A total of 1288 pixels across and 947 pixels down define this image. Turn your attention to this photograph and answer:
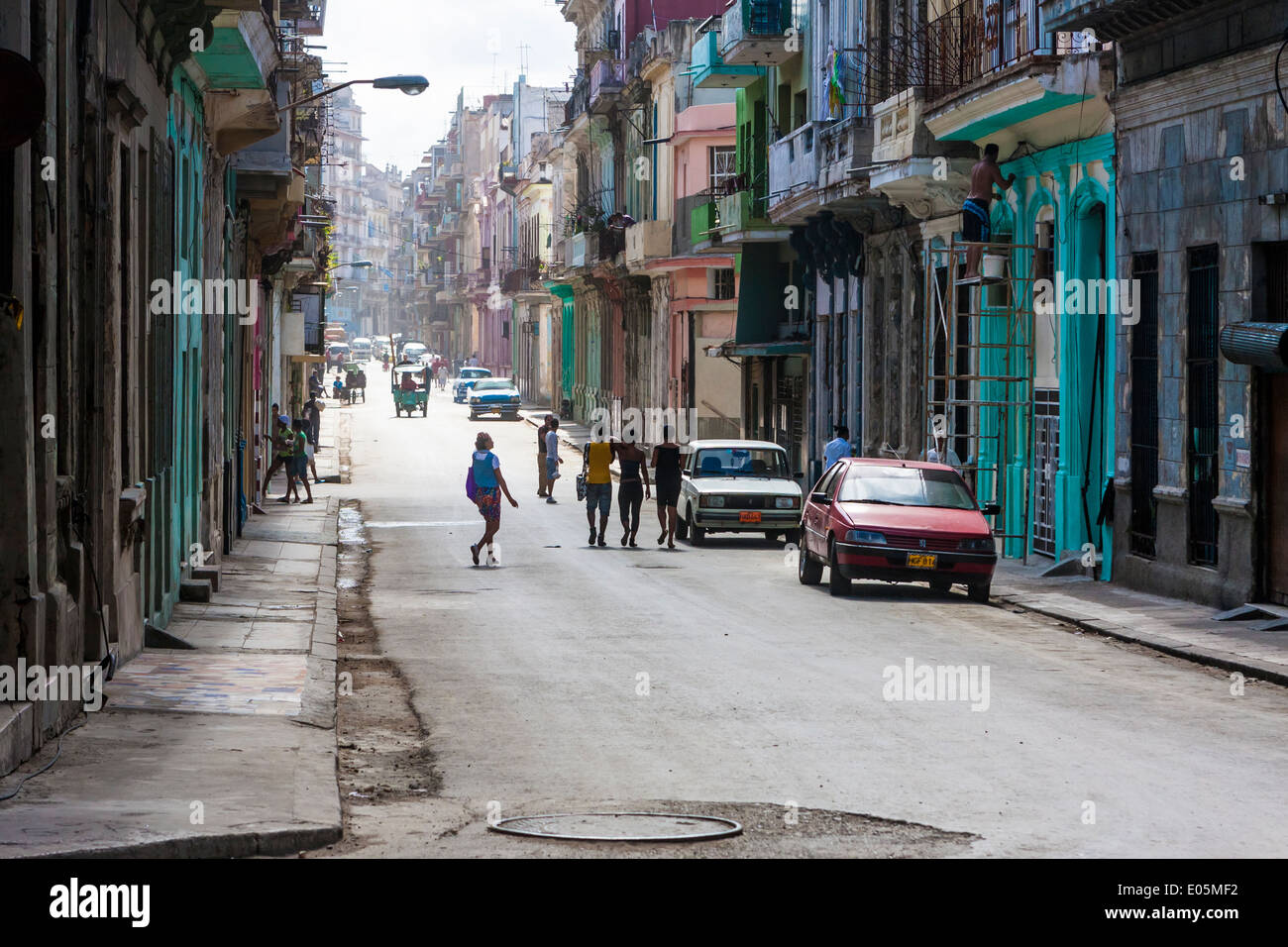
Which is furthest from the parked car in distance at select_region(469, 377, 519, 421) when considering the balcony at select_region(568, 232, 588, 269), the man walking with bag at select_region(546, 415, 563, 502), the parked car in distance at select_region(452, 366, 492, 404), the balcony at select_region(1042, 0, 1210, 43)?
the balcony at select_region(1042, 0, 1210, 43)

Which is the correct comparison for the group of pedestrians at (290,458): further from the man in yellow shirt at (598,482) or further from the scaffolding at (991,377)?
the scaffolding at (991,377)

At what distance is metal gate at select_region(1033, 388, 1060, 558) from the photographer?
82.8 ft

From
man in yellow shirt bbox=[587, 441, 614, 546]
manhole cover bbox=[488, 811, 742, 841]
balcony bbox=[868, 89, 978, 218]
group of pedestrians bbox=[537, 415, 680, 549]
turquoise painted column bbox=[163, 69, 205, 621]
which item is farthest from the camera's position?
man in yellow shirt bbox=[587, 441, 614, 546]

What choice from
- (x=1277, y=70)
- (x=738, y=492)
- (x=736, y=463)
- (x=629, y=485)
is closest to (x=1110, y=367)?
(x=1277, y=70)

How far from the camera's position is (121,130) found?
1396cm

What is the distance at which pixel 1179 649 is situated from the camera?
53.3 feet

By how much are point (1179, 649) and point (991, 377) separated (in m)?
9.25

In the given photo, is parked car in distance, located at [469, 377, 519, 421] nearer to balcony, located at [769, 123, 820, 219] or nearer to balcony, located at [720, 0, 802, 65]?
balcony, located at [720, 0, 802, 65]

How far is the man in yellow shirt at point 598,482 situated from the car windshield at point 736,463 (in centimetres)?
190

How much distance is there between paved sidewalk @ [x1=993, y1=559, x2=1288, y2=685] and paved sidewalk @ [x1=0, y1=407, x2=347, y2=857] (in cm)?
700

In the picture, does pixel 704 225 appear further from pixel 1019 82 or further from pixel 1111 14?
pixel 1111 14
